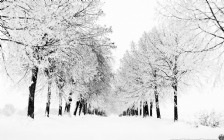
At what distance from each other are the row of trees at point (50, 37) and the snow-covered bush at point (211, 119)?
772 cm

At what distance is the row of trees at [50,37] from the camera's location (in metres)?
7.77

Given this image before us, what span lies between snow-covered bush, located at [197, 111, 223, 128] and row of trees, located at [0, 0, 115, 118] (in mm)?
7723

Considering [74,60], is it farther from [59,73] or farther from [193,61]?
[193,61]

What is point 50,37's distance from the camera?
11.6 metres

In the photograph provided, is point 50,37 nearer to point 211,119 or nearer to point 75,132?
point 75,132

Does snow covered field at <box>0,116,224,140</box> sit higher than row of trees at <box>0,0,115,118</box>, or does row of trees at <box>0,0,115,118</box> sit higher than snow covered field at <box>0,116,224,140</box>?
row of trees at <box>0,0,115,118</box>

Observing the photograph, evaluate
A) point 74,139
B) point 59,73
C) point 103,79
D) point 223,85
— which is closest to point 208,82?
point 223,85

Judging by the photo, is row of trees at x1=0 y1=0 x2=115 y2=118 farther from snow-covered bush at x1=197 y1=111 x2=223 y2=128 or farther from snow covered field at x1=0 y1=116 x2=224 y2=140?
snow-covered bush at x1=197 y1=111 x2=223 y2=128

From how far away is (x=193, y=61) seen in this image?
35.3ft

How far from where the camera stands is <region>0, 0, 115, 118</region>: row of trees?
7766mm

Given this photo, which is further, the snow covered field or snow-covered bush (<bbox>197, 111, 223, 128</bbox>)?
snow-covered bush (<bbox>197, 111, 223, 128</bbox>)

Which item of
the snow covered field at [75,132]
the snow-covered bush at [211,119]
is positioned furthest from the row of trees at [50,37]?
the snow-covered bush at [211,119]

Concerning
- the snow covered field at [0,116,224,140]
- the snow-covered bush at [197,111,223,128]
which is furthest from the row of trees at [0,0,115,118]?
the snow-covered bush at [197,111,223,128]

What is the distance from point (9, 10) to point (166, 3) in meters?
6.27
